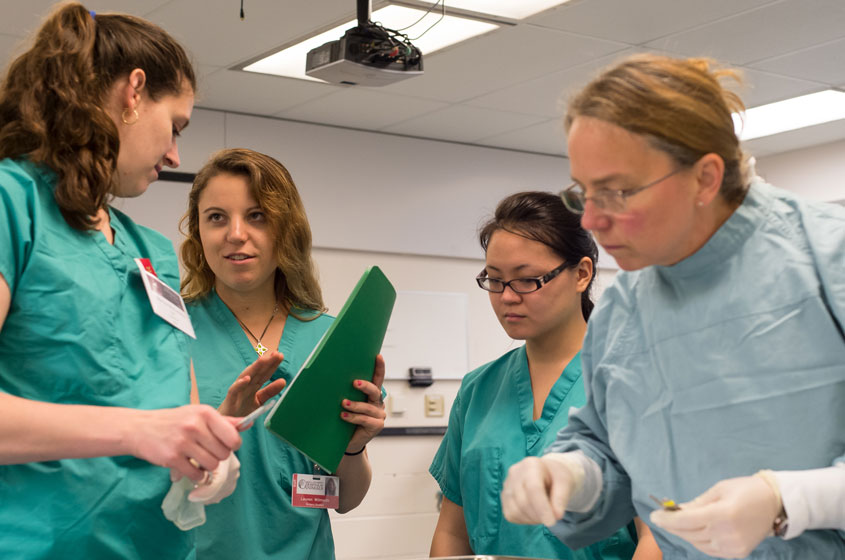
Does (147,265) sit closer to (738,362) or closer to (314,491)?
(314,491)

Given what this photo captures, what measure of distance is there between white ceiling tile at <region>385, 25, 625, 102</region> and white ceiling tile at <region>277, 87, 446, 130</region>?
13cm

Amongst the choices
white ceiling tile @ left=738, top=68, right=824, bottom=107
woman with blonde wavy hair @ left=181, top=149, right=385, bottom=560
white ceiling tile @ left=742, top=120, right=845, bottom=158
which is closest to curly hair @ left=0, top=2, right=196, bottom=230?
woman with blonde wavy hair @ left=181, top=149, right=385, bottom=560

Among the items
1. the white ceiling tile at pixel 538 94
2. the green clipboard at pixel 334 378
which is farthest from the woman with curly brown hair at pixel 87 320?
the white ceiling tile at pixel 538 94

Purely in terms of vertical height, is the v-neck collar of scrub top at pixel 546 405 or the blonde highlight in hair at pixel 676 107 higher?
the blonde highlight in hair at pixel 676 107

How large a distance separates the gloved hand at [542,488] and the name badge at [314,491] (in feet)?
2.37

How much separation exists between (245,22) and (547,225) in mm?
1915

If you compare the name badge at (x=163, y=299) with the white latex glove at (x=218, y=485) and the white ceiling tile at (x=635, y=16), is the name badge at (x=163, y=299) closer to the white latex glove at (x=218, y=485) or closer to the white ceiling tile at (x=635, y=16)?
the white latex glove at (x=218, y=485)

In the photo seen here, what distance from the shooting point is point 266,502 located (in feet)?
6.43

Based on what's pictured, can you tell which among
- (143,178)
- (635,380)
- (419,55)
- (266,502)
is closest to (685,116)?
(635,380)

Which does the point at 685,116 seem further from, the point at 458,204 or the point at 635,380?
the point at 458,204

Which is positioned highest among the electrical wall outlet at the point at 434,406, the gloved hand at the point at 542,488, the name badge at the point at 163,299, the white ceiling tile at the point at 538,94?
the white ceiling tile at the point at 538,94

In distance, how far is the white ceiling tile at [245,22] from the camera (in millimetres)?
3436

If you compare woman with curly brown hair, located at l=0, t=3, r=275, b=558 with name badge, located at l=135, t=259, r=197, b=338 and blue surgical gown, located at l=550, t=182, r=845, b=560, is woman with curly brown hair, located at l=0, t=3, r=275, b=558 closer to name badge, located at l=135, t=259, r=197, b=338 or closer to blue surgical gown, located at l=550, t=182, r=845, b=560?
name badge, located at l=135, t=259, r=197, b=338

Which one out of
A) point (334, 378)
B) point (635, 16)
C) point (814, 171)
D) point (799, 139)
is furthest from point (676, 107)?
point (814, 171)
